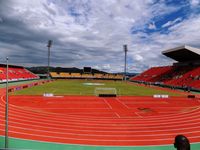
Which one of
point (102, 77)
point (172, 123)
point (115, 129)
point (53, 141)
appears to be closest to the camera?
point (53, 141)

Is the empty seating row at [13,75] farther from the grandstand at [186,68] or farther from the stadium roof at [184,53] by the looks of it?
the stadium roof at [184,53]

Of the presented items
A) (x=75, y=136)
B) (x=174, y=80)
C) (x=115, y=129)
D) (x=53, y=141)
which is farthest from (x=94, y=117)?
(x=174, y=80)

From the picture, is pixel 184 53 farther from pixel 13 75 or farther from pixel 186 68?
pixel 13 75

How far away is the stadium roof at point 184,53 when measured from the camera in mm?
63844

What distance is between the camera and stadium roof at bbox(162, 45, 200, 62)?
209 ft

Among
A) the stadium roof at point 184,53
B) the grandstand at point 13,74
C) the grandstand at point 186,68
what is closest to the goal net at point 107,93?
the grandstand at point 186,68

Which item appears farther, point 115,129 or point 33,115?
point 33,115

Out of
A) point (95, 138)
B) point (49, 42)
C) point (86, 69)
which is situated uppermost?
point (49, 42)

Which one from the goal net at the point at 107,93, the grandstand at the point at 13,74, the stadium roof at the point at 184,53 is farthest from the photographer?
the grandstand at the point at 13,74

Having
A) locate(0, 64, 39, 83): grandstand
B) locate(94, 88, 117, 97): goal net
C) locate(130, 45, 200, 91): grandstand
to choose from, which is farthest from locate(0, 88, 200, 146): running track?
locate(0, 64, 39, 83): grandstand

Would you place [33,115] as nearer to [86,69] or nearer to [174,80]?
[174,80]

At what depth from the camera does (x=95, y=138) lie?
14.9 metres

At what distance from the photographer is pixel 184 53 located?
69.3m

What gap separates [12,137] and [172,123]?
42.4ft
